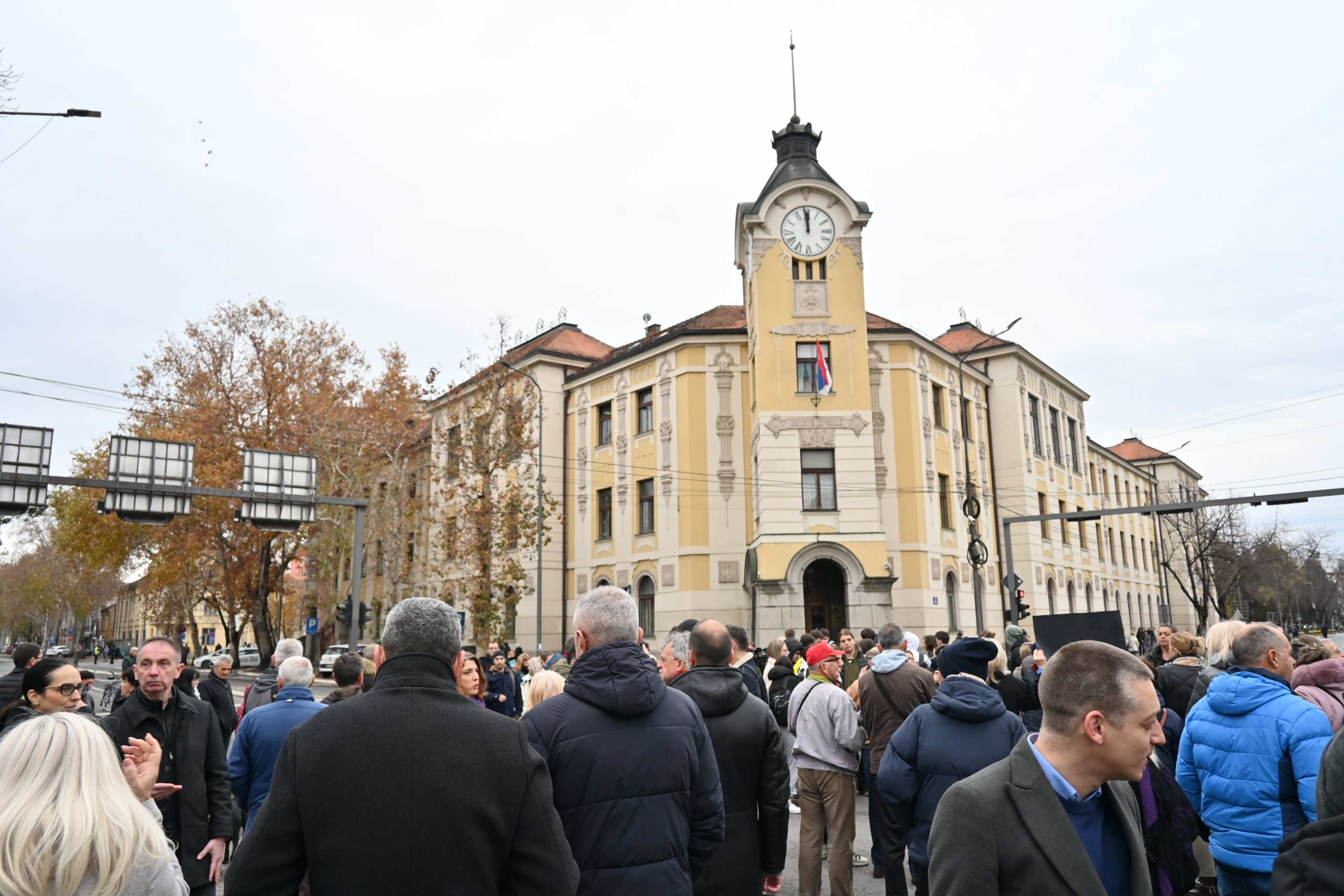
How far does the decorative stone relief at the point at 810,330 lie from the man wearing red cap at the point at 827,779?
24960 mm

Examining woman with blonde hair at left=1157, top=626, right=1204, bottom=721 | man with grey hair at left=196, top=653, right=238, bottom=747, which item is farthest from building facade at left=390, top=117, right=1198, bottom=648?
man with grey hair at left=196, top=653, right=238, bottom=747

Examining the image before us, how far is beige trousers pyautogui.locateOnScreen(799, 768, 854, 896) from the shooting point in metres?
7.43

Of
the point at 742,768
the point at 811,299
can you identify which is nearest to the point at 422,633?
the point at 742,768

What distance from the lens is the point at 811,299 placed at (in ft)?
106

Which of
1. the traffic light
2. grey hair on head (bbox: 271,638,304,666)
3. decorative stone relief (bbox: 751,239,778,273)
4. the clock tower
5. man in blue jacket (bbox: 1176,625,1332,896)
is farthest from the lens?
decorative stone relief (bbox: 751,239,778,273)

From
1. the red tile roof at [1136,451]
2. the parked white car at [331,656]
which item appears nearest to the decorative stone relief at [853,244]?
the parked white car at [331,656]

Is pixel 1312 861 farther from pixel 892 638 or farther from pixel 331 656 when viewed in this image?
pixel 331 656

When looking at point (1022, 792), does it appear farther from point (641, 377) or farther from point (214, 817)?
point (641, 377)

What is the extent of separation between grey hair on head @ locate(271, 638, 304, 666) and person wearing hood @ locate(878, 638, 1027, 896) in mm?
4722

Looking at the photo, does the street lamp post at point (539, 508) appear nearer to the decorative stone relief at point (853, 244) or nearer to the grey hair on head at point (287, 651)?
the decorative stone relief at point (853, 244)

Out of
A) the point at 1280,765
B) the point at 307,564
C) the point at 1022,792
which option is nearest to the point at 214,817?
the point at 1022,792

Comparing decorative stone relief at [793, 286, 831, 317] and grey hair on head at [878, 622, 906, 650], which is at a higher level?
decorative stone relief at [793, 286, 831, 317]

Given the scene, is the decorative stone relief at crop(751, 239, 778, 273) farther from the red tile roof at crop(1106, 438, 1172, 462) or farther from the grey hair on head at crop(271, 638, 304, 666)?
the red tile roof at crop(1106, 438, 1172, 462)

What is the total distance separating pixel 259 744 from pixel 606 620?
11.3 ft
